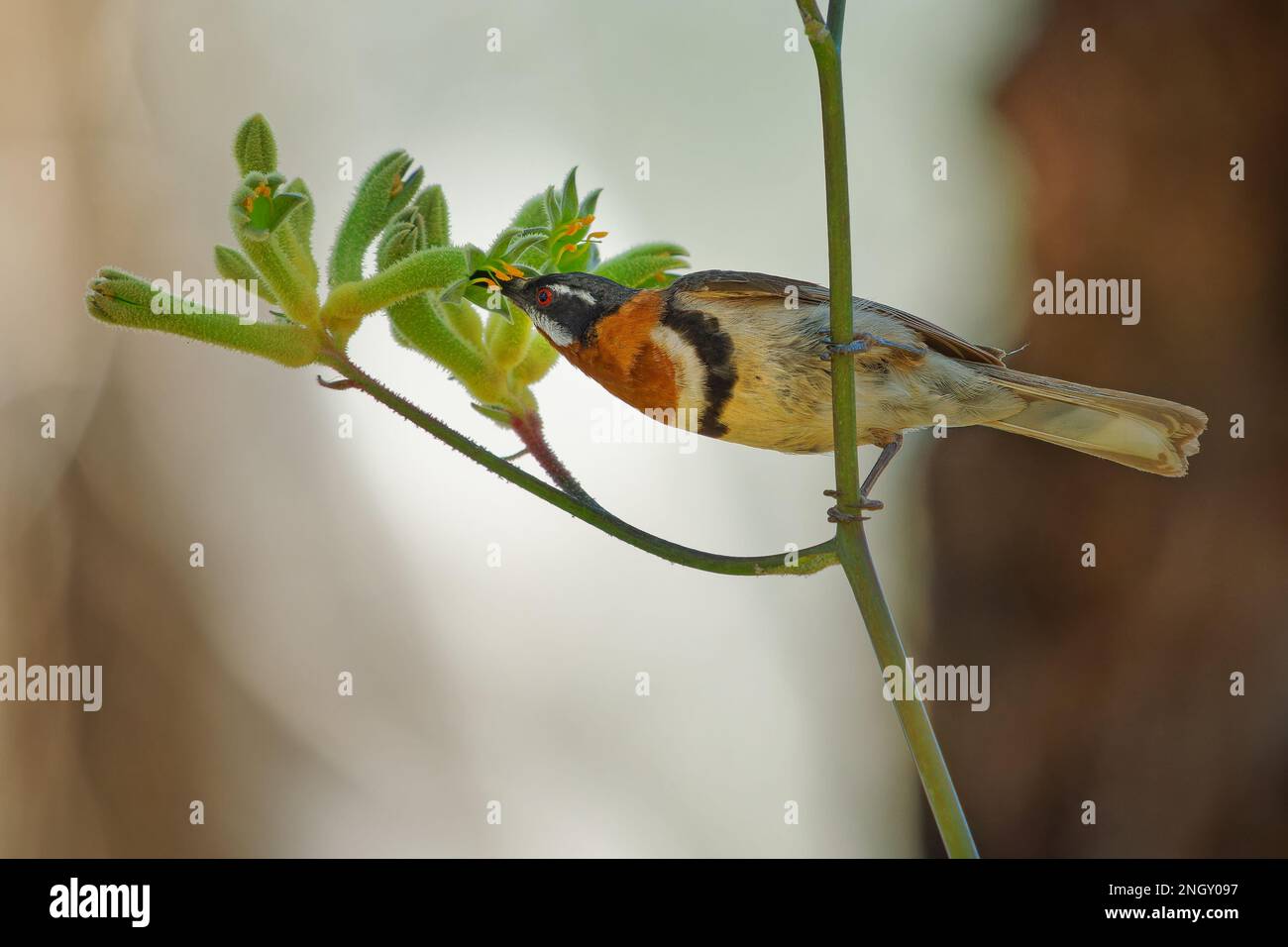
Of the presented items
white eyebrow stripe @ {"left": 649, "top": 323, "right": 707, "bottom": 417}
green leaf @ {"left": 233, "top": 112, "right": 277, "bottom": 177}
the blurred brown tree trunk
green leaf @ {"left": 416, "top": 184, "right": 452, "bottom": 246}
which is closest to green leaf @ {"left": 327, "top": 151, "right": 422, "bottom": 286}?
green leaf @ {"left": 416, "top": 184, "right": 452, "bottom": 246}

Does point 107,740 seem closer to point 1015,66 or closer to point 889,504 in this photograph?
point 889,504

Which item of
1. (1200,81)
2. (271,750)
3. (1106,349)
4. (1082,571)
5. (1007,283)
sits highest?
(1200,81)

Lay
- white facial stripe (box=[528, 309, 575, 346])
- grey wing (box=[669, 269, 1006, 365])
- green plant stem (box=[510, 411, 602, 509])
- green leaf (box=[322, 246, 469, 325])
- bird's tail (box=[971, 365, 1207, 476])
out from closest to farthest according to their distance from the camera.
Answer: green leaf (box=[322, 246, 469, 325])
green plant stem (box=[510, 411, 602, 509])
white facial stripe (box=[528, 309, 575, 346])
bird's tail (box=[971, 365, 1207, 476])
grey wing (box=[669, 269, 1006, 365])

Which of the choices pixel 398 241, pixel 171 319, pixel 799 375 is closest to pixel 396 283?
pixel 398 241

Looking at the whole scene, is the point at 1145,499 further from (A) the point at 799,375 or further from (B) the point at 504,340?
(B) the point at 504,340

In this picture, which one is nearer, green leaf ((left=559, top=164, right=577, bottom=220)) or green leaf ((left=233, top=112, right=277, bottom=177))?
green leaf ((left=233, top=112, right=277, bottom=177))

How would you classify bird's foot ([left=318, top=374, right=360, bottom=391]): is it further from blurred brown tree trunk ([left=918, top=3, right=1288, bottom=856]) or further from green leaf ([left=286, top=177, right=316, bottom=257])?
blurred brown tree trunk ([left=918, top=3, right=1288, bottom=856])

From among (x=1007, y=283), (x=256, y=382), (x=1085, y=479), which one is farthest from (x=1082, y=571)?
(x=256, y=382)
